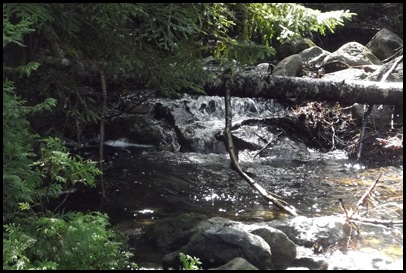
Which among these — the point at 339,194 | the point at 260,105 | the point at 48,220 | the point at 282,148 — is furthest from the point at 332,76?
the point at 48,220

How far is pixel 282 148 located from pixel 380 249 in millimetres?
4678

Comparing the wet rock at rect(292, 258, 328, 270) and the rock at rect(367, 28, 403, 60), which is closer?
the wet rock at rect(292, 258, 328, 270)

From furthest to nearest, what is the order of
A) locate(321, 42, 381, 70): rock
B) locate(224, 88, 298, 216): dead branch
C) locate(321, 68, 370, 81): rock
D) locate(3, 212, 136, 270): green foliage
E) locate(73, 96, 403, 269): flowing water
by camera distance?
locate(321, 42, 381, 70): rock, locate(321, 68, 370, 81): rock, locate(73, 96, 403, 269): flowing water, locate(224, 88, 298, 216): dead branch, locate(3, 212, 136, 270): green foliage

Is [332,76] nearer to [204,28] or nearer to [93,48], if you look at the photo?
[204,28]

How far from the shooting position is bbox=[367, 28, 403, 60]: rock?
14789mm

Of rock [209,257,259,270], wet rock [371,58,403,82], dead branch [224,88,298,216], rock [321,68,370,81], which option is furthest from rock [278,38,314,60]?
rock [209,257,259,270]

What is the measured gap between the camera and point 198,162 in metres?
9.14

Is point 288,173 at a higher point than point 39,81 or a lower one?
lower

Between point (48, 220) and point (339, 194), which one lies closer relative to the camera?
point (48, 220)

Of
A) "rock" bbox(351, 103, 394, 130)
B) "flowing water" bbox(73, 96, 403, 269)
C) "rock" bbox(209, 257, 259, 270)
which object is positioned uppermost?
"rock" bbox(351, 103, 394, 130)

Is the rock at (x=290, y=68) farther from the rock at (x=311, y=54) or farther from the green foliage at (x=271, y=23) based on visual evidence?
the green foliage at (x=271, y=23)

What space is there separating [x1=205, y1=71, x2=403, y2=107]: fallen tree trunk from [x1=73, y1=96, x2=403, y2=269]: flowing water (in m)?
1.37

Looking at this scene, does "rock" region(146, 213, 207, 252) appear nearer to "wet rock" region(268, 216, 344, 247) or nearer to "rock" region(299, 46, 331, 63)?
"wet rock" region(268, 216, 344, 247)

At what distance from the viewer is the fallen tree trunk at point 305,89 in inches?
297
